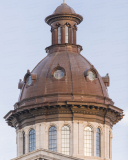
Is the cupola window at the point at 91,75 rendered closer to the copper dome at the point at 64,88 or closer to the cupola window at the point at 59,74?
the copper dome at the point at 64,88

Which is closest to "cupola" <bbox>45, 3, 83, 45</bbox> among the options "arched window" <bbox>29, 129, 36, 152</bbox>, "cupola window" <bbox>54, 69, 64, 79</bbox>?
"cupola window" <bbox>54, 69, 64, 79</bbox>

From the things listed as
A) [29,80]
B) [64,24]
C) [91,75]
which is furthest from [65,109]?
[64,24]

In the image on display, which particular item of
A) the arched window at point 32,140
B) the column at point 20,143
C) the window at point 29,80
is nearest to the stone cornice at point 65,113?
the column at point 20,143

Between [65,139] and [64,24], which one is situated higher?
[64,24]

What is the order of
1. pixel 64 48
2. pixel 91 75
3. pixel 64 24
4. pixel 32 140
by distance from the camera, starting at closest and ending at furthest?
pixel 32 140 → pixel 91 75 → pixel 64 24 → pixel 64 48

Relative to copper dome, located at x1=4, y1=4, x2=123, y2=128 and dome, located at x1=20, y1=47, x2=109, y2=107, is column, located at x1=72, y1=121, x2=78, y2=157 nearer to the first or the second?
copper dome, located at x1=4, y1=4, x2=123, y2=128

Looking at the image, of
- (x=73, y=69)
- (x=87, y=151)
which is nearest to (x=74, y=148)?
(x=87, y=151)

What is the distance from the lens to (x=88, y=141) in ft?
346

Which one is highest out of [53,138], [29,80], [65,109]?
[29,80]

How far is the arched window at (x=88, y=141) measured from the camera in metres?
105

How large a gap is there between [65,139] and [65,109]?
9.26 feet

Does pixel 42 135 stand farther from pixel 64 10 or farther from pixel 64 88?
pixel 64 10

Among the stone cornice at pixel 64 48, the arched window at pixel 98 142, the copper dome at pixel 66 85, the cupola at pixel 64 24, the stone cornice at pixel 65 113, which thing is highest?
the cupola at pixel 64 24

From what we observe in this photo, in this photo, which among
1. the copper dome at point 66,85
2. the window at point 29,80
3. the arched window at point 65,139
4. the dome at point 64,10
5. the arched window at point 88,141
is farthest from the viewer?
the dome at point 64,10
